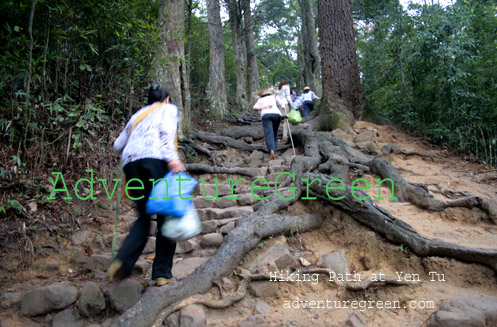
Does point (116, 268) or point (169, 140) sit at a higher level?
point (169, 140)

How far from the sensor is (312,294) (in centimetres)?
331

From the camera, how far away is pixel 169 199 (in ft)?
8.79

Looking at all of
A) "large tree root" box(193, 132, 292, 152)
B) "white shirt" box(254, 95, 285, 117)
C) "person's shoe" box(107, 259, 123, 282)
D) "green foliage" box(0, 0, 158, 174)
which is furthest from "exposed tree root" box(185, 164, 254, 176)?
"person's shoe" box(107, 259, 123, 282)

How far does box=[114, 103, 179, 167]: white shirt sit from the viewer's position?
2.93 m

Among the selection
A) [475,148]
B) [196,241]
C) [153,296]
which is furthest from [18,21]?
[475,148]

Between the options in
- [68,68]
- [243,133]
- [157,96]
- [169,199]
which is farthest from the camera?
[243,133]

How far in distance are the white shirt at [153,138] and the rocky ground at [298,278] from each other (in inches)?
45.5

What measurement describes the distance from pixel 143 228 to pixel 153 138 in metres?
0.76

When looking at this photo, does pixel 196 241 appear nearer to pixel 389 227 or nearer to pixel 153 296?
pixel 153 296

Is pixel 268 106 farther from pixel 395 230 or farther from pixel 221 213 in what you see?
pixel 395 230

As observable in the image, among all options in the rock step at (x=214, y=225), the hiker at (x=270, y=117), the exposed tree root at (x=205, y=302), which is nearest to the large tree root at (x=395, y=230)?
the rock step at (x=214, y=225)

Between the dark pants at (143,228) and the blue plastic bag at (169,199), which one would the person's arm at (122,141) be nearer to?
the dark pants at (143,228)

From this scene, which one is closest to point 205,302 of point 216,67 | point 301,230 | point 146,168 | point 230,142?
point 146,168

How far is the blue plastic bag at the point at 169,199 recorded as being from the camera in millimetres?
A: 2678
